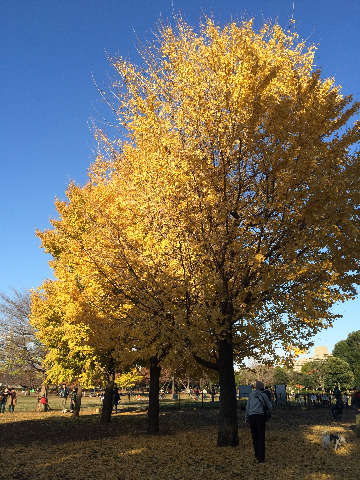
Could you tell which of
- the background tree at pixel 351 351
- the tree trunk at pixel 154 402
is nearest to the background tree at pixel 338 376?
the background tree at pixel 351 351

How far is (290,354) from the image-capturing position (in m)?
8.88

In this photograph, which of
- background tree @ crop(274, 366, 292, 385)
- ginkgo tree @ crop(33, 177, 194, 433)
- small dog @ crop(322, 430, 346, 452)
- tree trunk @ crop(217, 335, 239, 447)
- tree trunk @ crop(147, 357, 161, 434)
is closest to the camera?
small dog @ crop(322, 430, 346, 452)

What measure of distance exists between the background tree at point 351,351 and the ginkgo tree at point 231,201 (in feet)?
163

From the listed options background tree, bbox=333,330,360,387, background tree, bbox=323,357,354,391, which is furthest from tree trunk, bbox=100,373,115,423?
background tree, bbox=333,330,360,387

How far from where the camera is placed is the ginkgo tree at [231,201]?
8.53 metres

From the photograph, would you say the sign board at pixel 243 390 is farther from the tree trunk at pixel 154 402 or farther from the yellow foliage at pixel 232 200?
the yellow foliage at pixel 232 200

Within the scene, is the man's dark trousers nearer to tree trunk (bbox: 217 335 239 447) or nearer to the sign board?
tree trunk (bbox: 217 335 239 447)

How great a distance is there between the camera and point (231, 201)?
9305 millimetres

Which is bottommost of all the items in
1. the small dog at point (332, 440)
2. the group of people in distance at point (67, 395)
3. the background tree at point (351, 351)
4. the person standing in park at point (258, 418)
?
the group of people in distance at point (67, 395)

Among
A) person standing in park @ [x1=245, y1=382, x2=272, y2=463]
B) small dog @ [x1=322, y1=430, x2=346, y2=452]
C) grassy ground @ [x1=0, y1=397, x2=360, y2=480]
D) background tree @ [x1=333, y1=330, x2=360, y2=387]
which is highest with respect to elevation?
background tree @ [x1=333, y1=330, x2=360, y2=387]

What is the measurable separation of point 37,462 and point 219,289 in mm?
5096

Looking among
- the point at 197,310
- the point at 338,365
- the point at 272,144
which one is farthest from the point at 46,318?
the point at 338,365

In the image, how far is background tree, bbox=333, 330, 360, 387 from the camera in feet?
174

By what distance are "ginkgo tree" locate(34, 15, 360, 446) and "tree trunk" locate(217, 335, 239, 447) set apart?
34mm
